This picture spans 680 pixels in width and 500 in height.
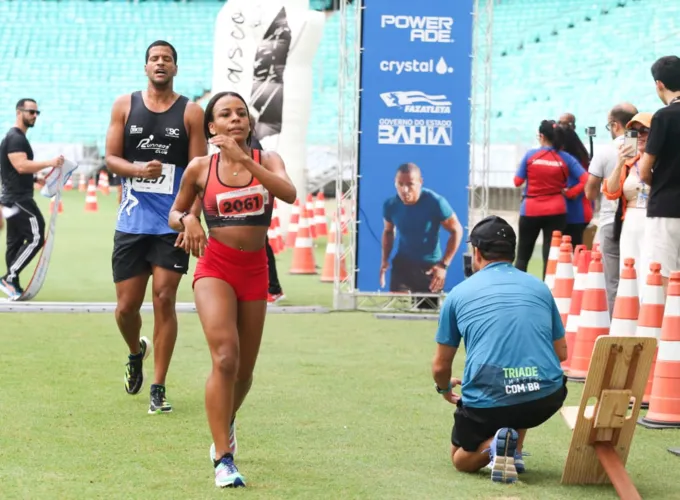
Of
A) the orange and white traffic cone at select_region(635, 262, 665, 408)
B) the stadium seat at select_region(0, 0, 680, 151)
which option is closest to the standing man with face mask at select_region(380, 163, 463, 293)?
the orange and white traffic cone at select_region(635, 262, 665, 408)

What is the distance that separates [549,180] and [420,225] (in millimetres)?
1480

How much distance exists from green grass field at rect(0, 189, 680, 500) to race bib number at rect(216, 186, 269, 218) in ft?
4.06

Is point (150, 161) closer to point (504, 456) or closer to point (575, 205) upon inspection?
point (504, 456)

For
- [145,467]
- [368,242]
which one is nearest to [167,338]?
[145,467]

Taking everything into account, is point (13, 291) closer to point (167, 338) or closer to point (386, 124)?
point (386, 124)

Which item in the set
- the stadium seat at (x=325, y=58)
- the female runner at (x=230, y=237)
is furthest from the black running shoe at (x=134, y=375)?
the stadium seat at (x=325, y=58)

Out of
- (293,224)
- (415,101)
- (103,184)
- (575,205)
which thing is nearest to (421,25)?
(415,101)

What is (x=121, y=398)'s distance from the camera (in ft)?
26.8

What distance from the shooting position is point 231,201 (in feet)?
20.2

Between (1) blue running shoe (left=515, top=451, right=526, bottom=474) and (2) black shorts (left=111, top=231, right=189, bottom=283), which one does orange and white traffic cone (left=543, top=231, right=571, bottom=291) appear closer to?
(2) black shorts (left=111, top=231, right=189, bottom=283)

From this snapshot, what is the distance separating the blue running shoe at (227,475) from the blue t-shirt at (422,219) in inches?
294

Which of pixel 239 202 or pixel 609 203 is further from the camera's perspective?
pixel 609 203

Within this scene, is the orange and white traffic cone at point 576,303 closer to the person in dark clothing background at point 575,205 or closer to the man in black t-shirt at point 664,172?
the man in black t-shirt at point 664,172

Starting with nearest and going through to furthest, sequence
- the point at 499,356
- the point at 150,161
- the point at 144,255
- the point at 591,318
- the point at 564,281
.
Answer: the point at 499,356
the point at 150,161
the point at 144,255
the point at 591,318
the point at 564,281
